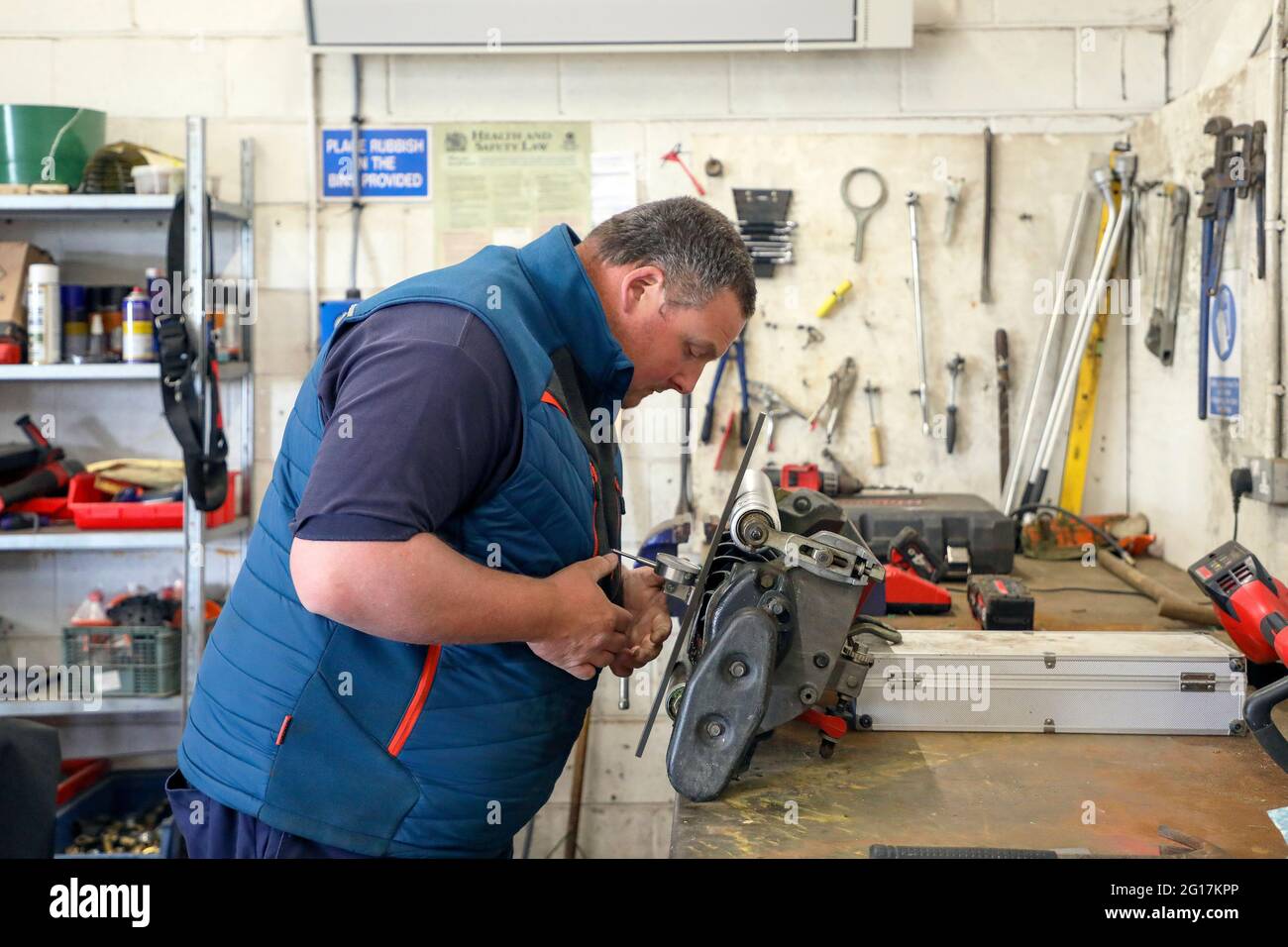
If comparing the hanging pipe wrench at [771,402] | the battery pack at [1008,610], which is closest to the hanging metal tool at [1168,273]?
the hanging pipe wrench at [771,402]

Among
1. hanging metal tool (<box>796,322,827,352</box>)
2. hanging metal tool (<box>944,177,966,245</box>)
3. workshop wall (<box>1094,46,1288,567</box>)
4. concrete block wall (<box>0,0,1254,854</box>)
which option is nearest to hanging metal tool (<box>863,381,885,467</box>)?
concrete block wall (<box>0,0,1254,854</box>)

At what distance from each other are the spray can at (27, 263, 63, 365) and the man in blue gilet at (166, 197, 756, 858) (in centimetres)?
189

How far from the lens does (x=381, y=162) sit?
315 cm

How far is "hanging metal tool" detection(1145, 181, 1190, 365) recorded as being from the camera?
2697mm

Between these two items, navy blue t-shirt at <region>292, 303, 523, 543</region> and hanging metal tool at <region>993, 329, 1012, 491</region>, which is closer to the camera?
navy blue t-shirt at <region>292, 303, 523, 543</region>

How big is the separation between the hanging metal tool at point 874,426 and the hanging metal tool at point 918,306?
0.12m

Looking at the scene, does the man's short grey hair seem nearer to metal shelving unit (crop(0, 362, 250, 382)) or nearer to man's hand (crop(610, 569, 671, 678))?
man's hand (crop(610, 569, 671, 678))

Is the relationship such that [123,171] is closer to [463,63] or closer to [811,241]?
[463,63]

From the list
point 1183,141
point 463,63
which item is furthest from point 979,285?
point 463,63

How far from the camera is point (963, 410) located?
10.4 ft

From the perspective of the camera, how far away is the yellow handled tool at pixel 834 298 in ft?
10.3

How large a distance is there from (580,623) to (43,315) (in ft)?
7.55

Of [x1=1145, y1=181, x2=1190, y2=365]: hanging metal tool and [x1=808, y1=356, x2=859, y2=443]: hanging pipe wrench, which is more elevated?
[x1=1145, y1=181, x2=1190, y2=365]: hanging metal tool
